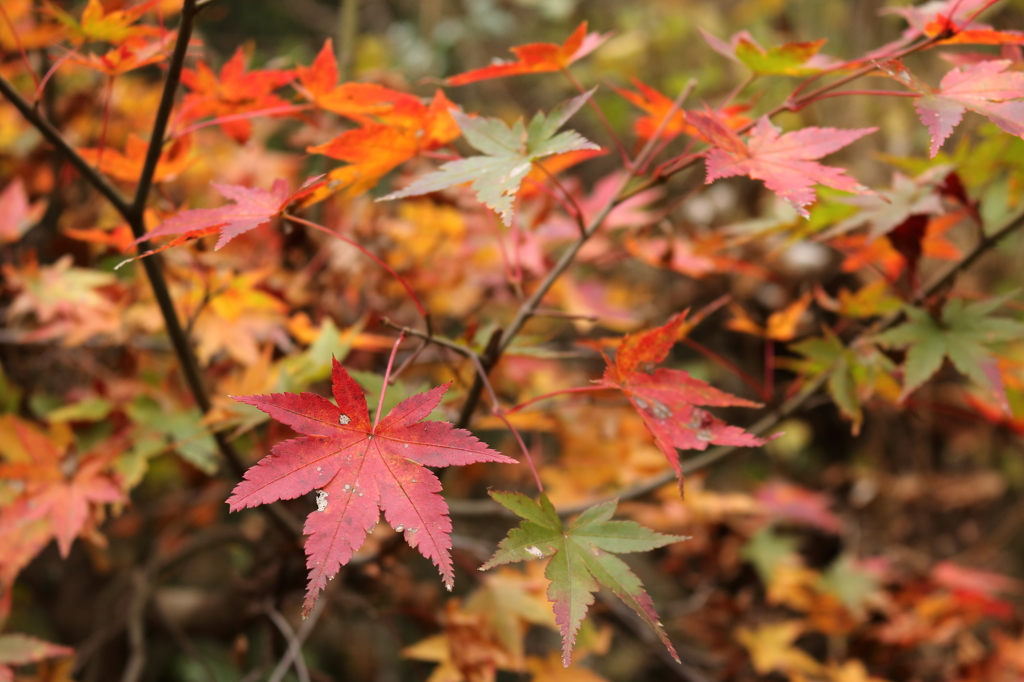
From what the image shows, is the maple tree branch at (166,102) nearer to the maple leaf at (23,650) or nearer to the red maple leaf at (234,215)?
the red maple leaf at (234,215)

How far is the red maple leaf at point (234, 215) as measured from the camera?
2.03 ft

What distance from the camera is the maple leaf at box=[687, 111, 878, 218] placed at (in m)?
0.61

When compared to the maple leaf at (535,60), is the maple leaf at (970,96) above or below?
below

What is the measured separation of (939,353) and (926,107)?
0.32 meters

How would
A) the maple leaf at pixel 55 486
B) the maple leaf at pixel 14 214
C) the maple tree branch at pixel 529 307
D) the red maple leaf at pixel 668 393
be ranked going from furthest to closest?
1. the maple leaf at pixel 14 214
2. the maple leaf at pixel 55 486
3. the maple tree branch at pixel 529 307
4. the red maple leaf at pixel 668 393

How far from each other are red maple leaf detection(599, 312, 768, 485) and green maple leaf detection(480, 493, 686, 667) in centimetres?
11

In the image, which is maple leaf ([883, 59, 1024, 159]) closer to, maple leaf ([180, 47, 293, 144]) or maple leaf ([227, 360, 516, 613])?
maple leaf ([227, 360, 516, 613])

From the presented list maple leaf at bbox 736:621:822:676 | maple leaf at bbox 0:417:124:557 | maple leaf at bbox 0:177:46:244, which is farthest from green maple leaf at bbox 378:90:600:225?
maple leaf at bbox 736:621:822:676

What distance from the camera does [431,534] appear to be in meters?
0.54

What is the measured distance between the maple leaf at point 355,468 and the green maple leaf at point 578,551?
6cm

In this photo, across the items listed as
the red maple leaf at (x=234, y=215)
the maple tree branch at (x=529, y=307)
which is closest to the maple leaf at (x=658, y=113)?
the maple tree branch at (x=529, y=307)

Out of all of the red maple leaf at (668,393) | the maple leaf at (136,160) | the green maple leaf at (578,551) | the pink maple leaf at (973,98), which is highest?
the pink maple leaf at (973,98)

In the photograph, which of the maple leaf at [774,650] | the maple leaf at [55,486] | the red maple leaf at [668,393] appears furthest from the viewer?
the maple leaf at [774,650]

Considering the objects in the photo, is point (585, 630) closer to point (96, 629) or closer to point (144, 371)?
point (144, 371)
